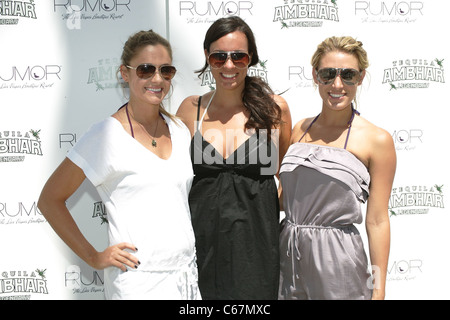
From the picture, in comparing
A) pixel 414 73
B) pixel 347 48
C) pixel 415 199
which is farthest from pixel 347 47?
pixel 415 199

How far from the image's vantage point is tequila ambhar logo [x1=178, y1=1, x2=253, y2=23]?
3.12 metres

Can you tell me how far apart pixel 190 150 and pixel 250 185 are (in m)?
0.34

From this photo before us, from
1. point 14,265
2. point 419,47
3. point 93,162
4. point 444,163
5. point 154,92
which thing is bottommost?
point 14,265

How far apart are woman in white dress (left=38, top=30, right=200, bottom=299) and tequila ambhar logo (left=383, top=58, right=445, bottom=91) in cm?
178

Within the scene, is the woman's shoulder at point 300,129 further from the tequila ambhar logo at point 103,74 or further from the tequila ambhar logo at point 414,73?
the tequila ambhar logo at point 103,74

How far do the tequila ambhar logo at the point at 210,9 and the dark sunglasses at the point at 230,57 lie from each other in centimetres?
85

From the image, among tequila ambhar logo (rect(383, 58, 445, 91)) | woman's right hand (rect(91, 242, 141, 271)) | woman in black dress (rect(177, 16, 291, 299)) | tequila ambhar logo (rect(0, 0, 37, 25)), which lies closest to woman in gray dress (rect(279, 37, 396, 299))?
woman in black dress (rect(177, 16, 291, 299))

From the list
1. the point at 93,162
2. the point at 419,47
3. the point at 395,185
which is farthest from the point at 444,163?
the point at 93,162

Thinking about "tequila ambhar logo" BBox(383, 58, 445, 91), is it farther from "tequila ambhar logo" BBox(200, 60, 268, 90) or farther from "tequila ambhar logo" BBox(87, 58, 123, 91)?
"tequila ambhar logo" BBox(87, 58, 123, 91)

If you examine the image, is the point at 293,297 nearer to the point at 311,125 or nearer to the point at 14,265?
the point at 311,125

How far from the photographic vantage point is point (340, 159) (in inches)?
85.4

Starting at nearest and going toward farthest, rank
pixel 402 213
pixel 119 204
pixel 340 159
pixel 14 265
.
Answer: pixel 119 204 < pixel 340 159 < pixel 14 265 < pixel 402 213

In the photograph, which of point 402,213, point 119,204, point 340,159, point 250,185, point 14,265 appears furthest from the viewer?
point 402,213

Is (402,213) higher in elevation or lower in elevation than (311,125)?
lower
